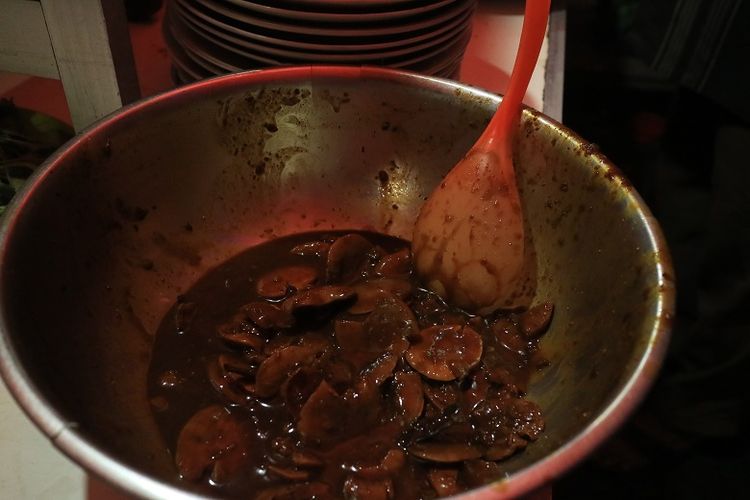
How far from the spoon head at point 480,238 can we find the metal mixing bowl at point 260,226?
0.05 m

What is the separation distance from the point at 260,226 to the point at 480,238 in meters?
0.38

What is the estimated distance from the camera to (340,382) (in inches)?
32.7

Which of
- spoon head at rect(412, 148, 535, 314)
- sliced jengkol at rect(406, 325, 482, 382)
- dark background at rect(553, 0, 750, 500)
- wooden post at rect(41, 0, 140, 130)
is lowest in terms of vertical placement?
dark background at rect(553, 0, 750, 500)

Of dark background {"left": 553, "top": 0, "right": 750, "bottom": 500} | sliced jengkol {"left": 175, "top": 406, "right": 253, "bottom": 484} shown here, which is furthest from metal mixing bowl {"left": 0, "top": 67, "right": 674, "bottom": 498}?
dark background {"left": 553, "top": 0, "right": 750, "bottom": 500}

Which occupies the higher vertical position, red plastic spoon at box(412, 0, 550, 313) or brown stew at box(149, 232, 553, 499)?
red plastic spoon at box(412, 0, 550, 313)

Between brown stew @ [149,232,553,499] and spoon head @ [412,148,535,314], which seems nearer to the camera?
brown stew @ [149,232,553,499]

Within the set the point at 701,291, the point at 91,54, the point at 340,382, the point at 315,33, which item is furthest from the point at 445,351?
the point at 701,291

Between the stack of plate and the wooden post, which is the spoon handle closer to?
the stack of plate

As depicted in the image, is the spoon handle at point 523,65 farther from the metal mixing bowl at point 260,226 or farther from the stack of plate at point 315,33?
the stack of plate at point 315,33

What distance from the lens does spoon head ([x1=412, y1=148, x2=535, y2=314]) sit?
3.08ft

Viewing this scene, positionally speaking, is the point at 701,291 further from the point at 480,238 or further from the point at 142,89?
the point at 142,89

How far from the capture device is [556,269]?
96cm

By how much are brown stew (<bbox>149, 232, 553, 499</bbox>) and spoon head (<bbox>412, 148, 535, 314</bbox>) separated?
0.04m

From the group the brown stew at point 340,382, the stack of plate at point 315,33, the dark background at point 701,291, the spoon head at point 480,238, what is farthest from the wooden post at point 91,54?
the dark background at point 701,291
